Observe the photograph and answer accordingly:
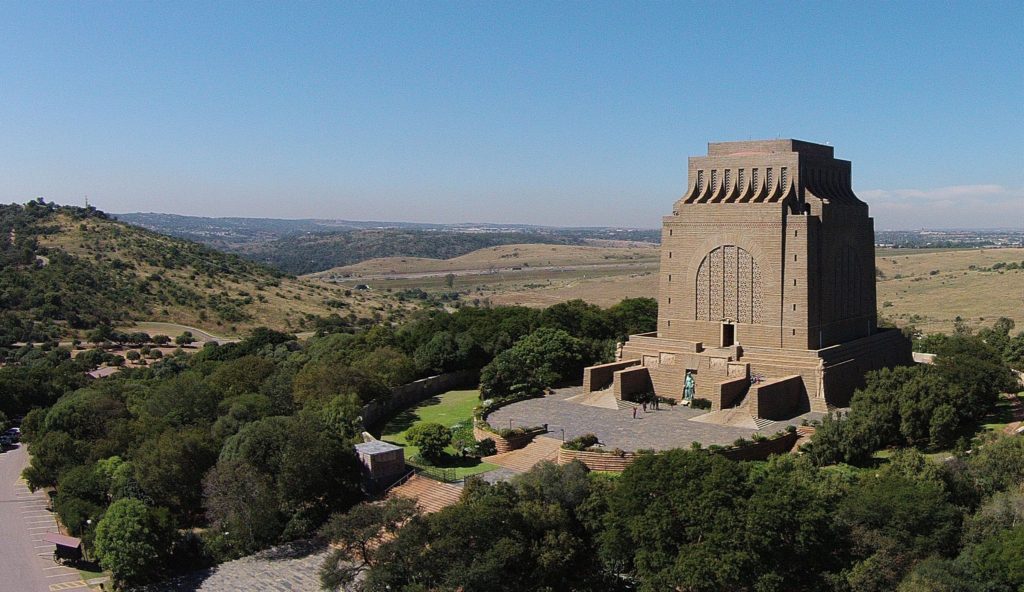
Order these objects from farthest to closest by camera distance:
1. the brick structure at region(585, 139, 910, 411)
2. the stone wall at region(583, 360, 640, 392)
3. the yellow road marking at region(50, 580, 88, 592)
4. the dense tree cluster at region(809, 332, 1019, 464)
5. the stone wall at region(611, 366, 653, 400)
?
the stone wall at region(583, 360, 640, 392), the stone wall at region(611, 366, 653, 400), the brick structure at region(585, 139, 910, 411), the dense tree cluster at region(809, 332, 1019, 464), the yellow road marking at region(50, 580, 88, 592)

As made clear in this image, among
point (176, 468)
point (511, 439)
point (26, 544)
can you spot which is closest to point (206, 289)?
point (26, 544)

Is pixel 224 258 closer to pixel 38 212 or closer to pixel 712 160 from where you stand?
pixel 38 212

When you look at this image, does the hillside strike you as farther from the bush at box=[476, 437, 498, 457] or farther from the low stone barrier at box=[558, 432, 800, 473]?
the low stone barrier at box=[558, 432, 800, 473]

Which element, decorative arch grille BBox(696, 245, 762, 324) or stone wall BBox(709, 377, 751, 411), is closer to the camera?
stone wall BBox(709, 377, 751, 411)

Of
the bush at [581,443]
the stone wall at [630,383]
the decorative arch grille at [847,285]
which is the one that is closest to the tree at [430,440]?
the bush at [581,443]

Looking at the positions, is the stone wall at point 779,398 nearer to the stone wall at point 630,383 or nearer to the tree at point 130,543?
the stone wall at point 630,383

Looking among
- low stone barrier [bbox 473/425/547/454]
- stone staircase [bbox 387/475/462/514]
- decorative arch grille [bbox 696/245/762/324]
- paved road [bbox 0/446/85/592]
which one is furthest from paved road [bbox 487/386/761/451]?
paved road [bbox 0/446/85/592]
